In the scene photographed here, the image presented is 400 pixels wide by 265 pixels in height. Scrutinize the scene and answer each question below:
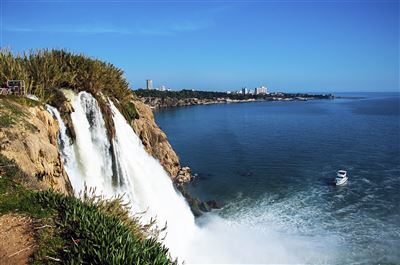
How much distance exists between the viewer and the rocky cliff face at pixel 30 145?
34.0 feet

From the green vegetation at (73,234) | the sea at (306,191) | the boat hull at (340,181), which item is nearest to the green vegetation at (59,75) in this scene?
the green vegetation at (73,234)

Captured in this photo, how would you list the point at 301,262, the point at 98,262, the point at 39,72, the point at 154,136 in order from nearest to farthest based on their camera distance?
the point at 98,262 < the point at 39,72 < the point at 301,262 < the point at 154,136

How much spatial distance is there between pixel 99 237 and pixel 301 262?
16201mm

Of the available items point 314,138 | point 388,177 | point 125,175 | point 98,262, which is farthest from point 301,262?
point 314,138

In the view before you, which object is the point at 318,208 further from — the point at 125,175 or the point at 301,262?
the point at 125,175

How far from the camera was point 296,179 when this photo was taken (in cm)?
3466

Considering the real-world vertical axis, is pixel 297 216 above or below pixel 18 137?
below

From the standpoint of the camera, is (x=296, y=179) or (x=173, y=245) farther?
(x=296, y=179)

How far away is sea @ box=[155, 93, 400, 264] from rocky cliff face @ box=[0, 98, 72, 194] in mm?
12444

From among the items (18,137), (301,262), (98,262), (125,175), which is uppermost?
(18,137)

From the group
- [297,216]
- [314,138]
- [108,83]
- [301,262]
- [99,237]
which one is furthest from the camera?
[314,138]

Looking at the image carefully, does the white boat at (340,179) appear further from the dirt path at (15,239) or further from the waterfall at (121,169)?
the dirt path at (15,239)

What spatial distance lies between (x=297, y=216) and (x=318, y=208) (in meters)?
2.41

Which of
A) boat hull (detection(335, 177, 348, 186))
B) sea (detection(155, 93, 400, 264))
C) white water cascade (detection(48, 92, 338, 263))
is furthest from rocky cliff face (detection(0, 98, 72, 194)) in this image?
boat hull (detection(335, 177, 348, 186))
